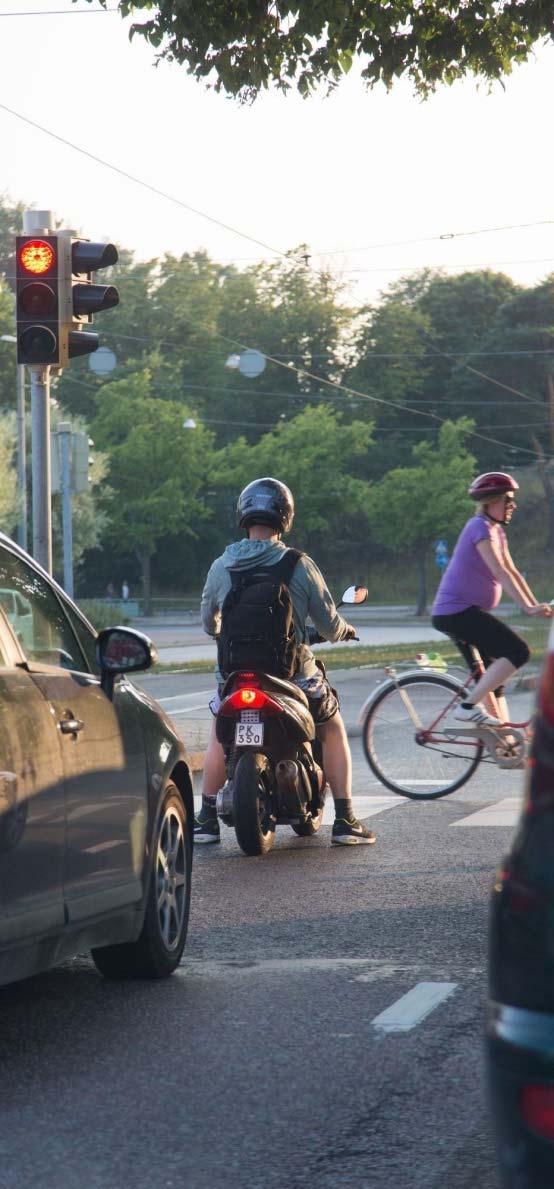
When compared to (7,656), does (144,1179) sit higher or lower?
lower

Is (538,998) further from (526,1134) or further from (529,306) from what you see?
(529,306)

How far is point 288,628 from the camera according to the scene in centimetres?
836

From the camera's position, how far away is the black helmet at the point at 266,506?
340 inches

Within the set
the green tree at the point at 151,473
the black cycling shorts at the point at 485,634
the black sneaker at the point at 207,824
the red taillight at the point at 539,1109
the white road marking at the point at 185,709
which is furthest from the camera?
the green tree at the point at 151,473

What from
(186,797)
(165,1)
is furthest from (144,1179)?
(165,1)

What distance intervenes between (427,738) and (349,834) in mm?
1645

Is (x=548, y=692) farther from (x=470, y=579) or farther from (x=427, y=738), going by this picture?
(x=427, y=738)

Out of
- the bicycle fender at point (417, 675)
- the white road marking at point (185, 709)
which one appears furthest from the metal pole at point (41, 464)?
the white road marking at point (185, 709)

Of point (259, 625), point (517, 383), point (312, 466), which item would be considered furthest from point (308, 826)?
point (517, 383)

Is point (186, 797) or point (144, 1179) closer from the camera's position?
point (144, 1179)

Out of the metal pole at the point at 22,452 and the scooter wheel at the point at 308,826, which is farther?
the metal pole at the point at 22,452

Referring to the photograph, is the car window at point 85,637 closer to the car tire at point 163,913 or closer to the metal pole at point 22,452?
the car tire at point 163,913

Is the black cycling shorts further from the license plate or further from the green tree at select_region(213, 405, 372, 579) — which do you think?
the green tree at select_region(213, 405, 372, 579)

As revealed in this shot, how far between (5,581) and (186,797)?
55.4 inches
